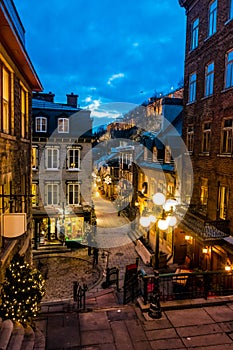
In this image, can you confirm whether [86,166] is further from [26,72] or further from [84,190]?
[26,72]

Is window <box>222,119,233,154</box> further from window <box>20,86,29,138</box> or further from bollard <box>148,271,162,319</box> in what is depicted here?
window <box>20,86,29,138</box>

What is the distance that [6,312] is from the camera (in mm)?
6652

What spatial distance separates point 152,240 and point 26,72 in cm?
1711

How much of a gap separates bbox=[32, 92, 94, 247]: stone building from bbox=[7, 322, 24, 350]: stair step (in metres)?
16.6

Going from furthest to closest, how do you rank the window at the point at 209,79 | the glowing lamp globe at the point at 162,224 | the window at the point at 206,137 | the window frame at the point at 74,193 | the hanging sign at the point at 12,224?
the window frame at the point at 74,193 → the window at the point at 206,137 → the window at the point at 209,79 → the glowing lamp globe at the point at 162,224 → the hanging sign at the point at 12,224

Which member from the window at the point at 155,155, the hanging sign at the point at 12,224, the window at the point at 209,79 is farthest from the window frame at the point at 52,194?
the hanging sign at the point at 12,224

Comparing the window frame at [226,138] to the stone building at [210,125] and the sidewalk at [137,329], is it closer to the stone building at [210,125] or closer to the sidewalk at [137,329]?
the stone building at [210,125]

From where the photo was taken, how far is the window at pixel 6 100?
8.10 meters

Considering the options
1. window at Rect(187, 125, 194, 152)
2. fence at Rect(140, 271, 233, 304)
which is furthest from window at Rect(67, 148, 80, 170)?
fence at Rect(140, 271, 233, 304)

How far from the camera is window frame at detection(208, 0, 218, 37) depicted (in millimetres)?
13750

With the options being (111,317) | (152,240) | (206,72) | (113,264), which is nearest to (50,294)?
(113,264)

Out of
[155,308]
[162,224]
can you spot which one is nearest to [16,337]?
[155,308]

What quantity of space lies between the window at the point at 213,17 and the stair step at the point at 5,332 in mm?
15391

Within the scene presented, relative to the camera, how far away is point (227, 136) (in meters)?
13.0
